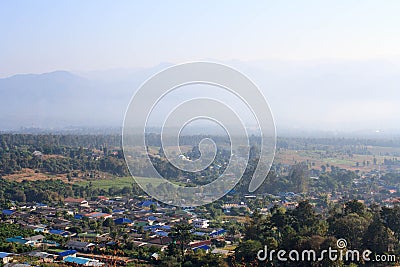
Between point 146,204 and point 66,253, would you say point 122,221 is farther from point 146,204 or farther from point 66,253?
point 66,253

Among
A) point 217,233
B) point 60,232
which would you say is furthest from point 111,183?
point 217,233

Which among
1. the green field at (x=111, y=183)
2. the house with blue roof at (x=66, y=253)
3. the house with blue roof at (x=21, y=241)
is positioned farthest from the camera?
the green field at (x=111, y=183)

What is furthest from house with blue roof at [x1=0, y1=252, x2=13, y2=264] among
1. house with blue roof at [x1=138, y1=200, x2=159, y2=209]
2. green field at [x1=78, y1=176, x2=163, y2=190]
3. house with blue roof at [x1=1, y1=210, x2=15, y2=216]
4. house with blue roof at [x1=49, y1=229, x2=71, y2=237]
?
green field at [x1=78, y1=176, x2=163, y2=190]

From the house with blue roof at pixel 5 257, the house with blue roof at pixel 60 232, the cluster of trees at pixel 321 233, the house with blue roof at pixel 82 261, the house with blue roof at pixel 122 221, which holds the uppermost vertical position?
the cluster of trees at pixel 321 233

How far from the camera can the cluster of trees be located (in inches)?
241

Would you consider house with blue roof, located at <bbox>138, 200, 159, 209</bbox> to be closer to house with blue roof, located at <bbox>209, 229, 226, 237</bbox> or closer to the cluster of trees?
house with blue roof, located at <bbox>209, 229, 226, 237</bbox>

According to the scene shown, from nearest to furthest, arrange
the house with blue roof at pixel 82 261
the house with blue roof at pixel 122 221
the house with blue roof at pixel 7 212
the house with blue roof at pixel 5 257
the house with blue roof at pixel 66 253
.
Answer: the house with blue roof at pixel 5 257, the house with blue roof at pixel 82 261, the house with blue roof at pixel 66 253, the house with blue roof at pixel 122 221, the house with blue roof at pixel 7 212

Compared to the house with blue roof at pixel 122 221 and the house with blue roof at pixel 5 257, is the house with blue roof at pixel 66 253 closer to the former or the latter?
the house with blue roof at pixel 5 257

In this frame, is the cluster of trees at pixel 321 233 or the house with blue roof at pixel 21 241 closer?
the cluster of trees at pixel 321 233

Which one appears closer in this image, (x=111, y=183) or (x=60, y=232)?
(x=60, y=232)

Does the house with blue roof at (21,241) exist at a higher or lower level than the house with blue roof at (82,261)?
higher

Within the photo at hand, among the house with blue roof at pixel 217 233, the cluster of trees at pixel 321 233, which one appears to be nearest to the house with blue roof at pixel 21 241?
the house with blue roof at pixel 217 233

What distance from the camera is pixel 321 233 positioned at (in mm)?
6750

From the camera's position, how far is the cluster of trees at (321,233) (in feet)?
20.1
